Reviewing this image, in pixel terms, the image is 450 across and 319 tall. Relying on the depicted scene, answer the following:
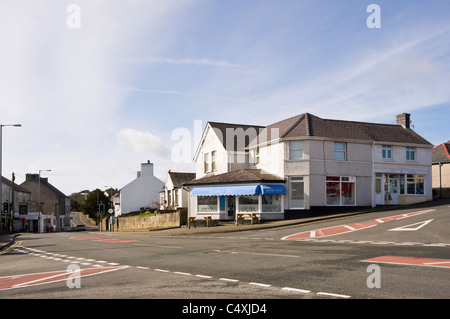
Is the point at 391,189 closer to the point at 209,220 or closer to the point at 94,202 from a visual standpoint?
the point at 209,220

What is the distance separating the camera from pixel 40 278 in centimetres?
1149

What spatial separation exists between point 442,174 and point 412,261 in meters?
35.4

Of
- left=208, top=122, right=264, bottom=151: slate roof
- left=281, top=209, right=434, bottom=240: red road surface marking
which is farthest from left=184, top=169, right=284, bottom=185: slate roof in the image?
left=281, top=209, right=434, bottom=240: red road surface marking

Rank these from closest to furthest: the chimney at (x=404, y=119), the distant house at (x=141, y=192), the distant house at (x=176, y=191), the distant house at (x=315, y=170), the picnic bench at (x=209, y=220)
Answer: the distant house at (x=315, y=170), the picnic bench at (x=209, y=220), the chimney at (x=404, y=119), the distant house at (x=176, y=191), the distant house at (x=141, y=192)

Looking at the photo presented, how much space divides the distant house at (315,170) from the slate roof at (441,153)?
6378mm

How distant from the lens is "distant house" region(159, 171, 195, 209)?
170 ft

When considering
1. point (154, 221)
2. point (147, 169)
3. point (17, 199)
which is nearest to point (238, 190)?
point (154, 221)

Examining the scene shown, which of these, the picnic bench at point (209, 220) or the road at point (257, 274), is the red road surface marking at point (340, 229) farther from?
the picnic bench at point (209, 220)

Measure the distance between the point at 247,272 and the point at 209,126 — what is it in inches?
1295

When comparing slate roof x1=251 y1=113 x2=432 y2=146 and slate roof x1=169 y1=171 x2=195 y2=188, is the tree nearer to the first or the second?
slate roof x1=169 y1=171 x2=195 y2=188

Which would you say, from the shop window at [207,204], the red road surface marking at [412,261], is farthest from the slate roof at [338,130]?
the red road surface marking at [412,261]

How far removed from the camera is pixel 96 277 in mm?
11164

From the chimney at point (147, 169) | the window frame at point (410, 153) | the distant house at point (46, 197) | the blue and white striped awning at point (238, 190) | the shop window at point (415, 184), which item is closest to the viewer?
the blue and white striped awning at point (238, 190)

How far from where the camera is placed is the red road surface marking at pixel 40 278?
1061 centimetres
